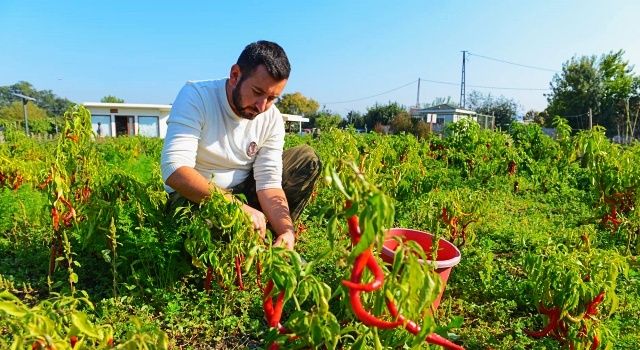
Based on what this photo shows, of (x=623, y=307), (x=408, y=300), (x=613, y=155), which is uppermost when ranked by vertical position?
(x=613, y=155)

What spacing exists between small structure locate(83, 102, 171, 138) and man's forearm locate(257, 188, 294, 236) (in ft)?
99.2

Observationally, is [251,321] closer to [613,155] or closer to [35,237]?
[35,237]

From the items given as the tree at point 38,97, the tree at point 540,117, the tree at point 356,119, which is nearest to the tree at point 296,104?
the tree at point 356,119

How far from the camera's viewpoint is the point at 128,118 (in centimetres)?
3198

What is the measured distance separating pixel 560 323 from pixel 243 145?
179cm

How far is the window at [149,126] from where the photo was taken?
106 feet

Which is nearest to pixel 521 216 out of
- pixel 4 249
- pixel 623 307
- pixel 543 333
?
pixel 623 307

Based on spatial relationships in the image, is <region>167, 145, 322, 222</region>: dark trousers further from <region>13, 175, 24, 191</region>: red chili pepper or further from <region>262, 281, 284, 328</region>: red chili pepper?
<region>13, 175, 24, 191</region>: red chili pepper

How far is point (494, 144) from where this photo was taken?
7293 mm

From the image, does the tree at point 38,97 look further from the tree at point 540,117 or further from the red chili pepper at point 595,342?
the red chili pepper at point 595,342

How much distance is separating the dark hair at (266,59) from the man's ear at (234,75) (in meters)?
0.03

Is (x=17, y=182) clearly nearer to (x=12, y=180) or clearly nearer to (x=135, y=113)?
(x=12, y=180)

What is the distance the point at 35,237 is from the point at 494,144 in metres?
6.40

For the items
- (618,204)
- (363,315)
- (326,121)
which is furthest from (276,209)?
(326,121)
